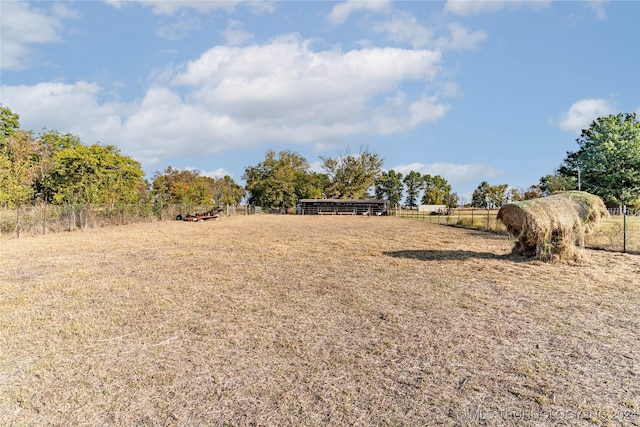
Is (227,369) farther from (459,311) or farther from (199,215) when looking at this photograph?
(199,215)

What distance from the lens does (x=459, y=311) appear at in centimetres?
557

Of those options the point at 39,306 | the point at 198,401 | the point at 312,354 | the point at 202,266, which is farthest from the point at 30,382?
the point at 202,266

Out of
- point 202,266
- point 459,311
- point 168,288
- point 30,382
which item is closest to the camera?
point 30,382

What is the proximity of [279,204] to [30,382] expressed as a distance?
63.1 metres

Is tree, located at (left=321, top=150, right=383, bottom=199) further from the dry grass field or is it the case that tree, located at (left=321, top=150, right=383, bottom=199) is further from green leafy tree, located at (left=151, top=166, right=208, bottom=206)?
the dry grass field

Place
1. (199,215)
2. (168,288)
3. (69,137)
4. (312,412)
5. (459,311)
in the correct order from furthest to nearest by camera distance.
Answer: (69,137)
(199,215)
(168,288)
(459,311)
(312,412)

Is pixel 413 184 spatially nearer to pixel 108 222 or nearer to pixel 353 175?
pixel 353 175

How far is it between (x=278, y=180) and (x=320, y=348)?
205ft

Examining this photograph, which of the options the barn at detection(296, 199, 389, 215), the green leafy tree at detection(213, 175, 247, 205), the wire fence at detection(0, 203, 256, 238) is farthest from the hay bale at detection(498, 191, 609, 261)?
the green leafy tree at detection(213, 175, 247, 205)

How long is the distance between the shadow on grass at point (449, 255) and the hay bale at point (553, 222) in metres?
0.47

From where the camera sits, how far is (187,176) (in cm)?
5819

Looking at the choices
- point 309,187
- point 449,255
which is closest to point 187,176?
point 309,187

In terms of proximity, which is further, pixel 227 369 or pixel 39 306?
pixel 39 306

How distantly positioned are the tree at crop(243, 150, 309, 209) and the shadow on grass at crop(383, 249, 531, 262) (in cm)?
5468
